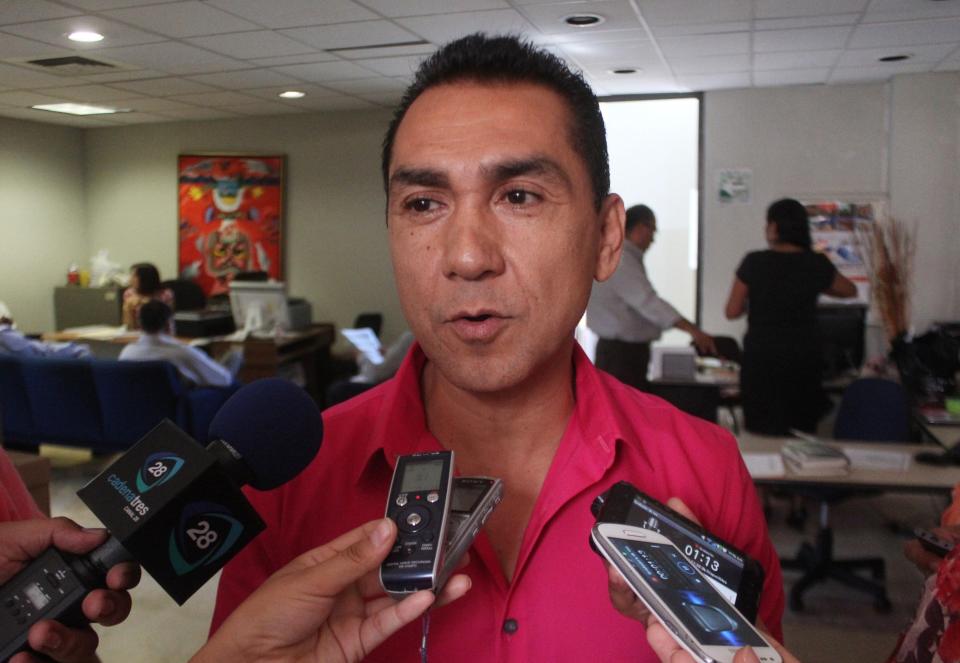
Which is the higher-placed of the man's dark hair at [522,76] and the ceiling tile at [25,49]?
the ceiling tile at [25,49]

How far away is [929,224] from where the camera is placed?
256 inches

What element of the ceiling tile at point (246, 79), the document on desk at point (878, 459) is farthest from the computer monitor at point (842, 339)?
the ceiling tile at point (246, 79)

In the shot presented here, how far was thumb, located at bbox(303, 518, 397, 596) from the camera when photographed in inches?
28.8

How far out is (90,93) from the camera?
698cm

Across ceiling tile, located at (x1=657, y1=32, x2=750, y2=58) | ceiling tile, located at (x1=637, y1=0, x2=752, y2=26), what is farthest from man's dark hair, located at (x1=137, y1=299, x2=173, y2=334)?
ceiling tile, located at (x1=657, y1=32, x2=750, y2=58)

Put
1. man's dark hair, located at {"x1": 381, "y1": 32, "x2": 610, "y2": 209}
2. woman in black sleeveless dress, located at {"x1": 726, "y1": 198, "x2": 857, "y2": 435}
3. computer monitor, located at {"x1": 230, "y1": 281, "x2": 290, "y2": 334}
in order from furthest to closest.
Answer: computer monitor, located at {"x1": 230, "y1": 281, "x2": 290, "y2": 334} → woman in black sleeveless dress, located at {"x1": 726, "y1": 198, "x2": 857, "y2": 435} → man's dark hair, located at {"x1": 381, "y1": 32, "x2": 610, "y2": 209}

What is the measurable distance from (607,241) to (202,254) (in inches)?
325

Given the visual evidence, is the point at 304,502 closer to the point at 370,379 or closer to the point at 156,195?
the point at 370,379

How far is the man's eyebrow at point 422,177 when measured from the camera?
1038 mm

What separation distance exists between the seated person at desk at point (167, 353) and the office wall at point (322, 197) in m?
2.76

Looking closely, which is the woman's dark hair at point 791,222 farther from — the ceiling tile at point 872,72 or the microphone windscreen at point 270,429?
the microphone windscreen at point 270,429

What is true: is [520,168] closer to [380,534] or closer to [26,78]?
[380,534]

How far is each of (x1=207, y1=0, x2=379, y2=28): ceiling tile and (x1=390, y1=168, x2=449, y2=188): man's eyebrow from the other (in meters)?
3.59

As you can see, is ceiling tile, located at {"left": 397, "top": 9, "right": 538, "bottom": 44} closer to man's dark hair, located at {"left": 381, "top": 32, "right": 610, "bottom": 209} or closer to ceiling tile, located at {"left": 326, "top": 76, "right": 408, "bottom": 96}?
ceiling tile, located at {"left": 326, "top": 76, "right": 408, "bottom": 96}
